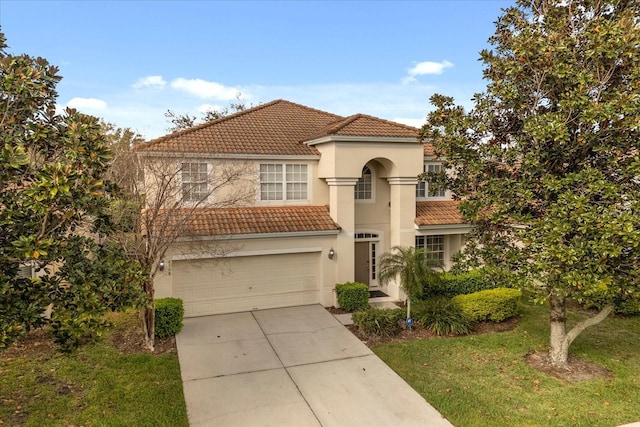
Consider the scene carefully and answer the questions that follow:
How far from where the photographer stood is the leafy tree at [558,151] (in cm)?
802

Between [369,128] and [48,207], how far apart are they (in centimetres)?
1291

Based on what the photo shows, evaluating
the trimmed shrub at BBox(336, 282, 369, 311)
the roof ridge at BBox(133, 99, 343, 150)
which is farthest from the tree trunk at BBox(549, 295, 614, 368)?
the roof ridge at BBox(133, 99, 343, 150)

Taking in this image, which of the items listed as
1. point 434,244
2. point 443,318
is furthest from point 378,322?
point 434,244

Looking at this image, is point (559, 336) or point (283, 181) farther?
point (283, 181)

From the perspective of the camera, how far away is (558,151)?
30.4 ft

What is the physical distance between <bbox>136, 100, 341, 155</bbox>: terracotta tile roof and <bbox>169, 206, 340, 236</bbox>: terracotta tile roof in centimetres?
231

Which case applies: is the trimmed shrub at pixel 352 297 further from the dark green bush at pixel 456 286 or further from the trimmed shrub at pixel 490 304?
the trimmed shrub at pixel 490 304

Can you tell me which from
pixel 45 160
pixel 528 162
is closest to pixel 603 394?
pixel 528 162

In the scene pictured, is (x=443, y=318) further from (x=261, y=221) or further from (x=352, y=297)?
(x=261, y=221)

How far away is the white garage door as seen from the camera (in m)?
14.4

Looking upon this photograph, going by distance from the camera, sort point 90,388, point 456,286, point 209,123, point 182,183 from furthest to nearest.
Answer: point 209,123 → point 456,286 → point 182,183 → point 90,388

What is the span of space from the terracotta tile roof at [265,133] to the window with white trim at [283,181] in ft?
2.17

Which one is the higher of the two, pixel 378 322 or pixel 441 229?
pixel 441 229

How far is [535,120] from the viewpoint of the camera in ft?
29.0
